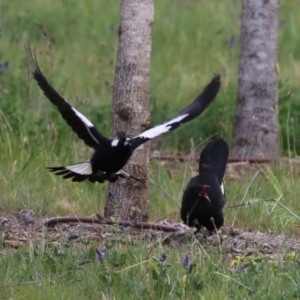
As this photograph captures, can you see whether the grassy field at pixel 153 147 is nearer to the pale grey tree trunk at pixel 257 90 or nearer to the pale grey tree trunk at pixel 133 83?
the pale grey tree trunk at pixel 257 90

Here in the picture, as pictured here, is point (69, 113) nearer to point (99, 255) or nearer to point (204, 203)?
point (204, 203)

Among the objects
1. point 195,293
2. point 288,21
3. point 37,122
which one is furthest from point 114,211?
point 288,21

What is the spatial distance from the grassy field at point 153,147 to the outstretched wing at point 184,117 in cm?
40

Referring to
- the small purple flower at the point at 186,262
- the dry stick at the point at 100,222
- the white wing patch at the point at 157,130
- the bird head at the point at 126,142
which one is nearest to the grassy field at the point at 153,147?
the small purple flower at the point at 186,262

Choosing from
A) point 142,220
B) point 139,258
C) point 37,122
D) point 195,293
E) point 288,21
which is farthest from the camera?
point 288,21

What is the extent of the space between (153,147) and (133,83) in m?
3.01

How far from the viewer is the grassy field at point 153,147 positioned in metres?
4.26

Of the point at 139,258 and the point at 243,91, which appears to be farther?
the point at 243,91

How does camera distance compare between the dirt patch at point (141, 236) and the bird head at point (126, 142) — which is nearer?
the dirt patch at point (141, 236)

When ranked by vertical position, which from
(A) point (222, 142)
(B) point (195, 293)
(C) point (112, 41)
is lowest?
(B) point (195, 293)

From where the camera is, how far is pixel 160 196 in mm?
6434

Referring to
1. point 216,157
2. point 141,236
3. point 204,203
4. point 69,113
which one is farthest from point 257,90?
point 141,236

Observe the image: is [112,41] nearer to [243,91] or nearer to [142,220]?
[243,91]

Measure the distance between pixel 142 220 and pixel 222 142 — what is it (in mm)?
797
